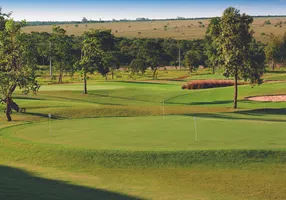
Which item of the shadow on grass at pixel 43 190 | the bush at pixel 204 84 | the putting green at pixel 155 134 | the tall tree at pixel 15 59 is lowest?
the shadow on grass at pixel 43 190

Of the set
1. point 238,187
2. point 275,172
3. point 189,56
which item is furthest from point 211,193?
Result: point 189,56

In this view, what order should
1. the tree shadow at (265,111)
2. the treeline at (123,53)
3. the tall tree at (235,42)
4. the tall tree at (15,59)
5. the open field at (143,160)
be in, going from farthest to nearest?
the treeline at (123,53) → the tall tree at (235,42) → the tree shadow at (265,111) → the tall tree at (15,59) → the open field at (143,160)

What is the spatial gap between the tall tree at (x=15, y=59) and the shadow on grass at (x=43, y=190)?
18.3 m

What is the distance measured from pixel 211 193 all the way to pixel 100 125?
14.4 metres

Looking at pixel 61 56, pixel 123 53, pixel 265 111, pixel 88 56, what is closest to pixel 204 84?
pixel 88 56

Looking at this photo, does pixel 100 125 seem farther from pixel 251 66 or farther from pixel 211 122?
pixel 251 66

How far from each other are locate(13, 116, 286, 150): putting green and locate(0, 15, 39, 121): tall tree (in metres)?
7.02

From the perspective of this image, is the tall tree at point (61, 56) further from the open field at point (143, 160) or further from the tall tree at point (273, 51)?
the open field at point (143, 160)

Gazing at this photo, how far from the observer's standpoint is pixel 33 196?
1906 centimetres

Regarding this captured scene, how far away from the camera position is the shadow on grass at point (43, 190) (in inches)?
755

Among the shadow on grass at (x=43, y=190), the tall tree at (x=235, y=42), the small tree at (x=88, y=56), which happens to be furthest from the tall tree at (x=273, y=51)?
the shadow on grass at (x=43, y=190)

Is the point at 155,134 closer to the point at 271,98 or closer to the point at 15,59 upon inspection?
the point at 15,59

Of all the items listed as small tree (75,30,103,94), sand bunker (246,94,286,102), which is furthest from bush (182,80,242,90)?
sand bunker (246,94,286,102)

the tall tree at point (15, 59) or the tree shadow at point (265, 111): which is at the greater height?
the tall tree at point (15, 59)
